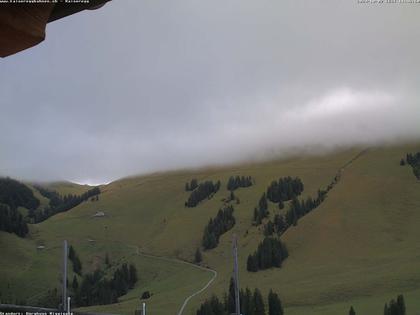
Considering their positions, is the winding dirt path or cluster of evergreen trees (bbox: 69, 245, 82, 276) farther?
cluster of evergreen trees (bbox: 69, 245, 82, 276)

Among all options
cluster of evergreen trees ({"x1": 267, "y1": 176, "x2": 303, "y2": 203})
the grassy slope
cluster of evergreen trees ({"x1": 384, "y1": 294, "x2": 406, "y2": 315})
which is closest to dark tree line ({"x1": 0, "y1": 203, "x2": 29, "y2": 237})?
the grassy slope

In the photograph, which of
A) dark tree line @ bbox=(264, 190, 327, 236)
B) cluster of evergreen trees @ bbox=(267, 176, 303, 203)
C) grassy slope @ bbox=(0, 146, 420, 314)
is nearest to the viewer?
grassy slope @ bbox=(0, 146, 420, 314)

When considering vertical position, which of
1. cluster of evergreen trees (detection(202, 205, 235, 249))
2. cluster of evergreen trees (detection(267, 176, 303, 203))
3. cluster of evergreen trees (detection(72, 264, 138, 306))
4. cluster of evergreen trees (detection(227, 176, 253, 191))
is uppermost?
cluster of evergreen trees (detection(227, 176, 253, 191))

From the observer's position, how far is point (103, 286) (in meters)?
127

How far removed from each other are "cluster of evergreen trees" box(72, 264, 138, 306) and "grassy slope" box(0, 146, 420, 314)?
3.11 metres

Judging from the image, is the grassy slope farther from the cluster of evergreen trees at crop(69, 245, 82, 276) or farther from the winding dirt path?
the cluster of evergreen trees at crop(69, 245, 82, 276)

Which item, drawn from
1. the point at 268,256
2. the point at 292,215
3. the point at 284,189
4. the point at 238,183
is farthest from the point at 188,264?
the point at 238,183

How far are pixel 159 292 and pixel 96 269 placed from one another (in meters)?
21.6

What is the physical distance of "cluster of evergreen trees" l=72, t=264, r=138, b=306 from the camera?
118 metres

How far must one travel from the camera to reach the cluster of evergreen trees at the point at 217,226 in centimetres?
15175

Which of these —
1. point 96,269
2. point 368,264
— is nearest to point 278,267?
point 368,264

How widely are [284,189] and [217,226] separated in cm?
2870

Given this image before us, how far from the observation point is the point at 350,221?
146 m

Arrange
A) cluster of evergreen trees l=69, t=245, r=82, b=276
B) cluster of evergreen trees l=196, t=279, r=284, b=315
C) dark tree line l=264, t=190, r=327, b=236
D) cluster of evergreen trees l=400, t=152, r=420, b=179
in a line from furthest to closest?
1. cluster of evergreen trees l=400, t=152, r=420, b=179
2. dark tree line l=264, t=190, r=327, b=236
3. cluster of evergreen trees l=69, t=245, r=82, b=276
4. cluster of evergreen trees l=196, t=279, r=284, b=315
